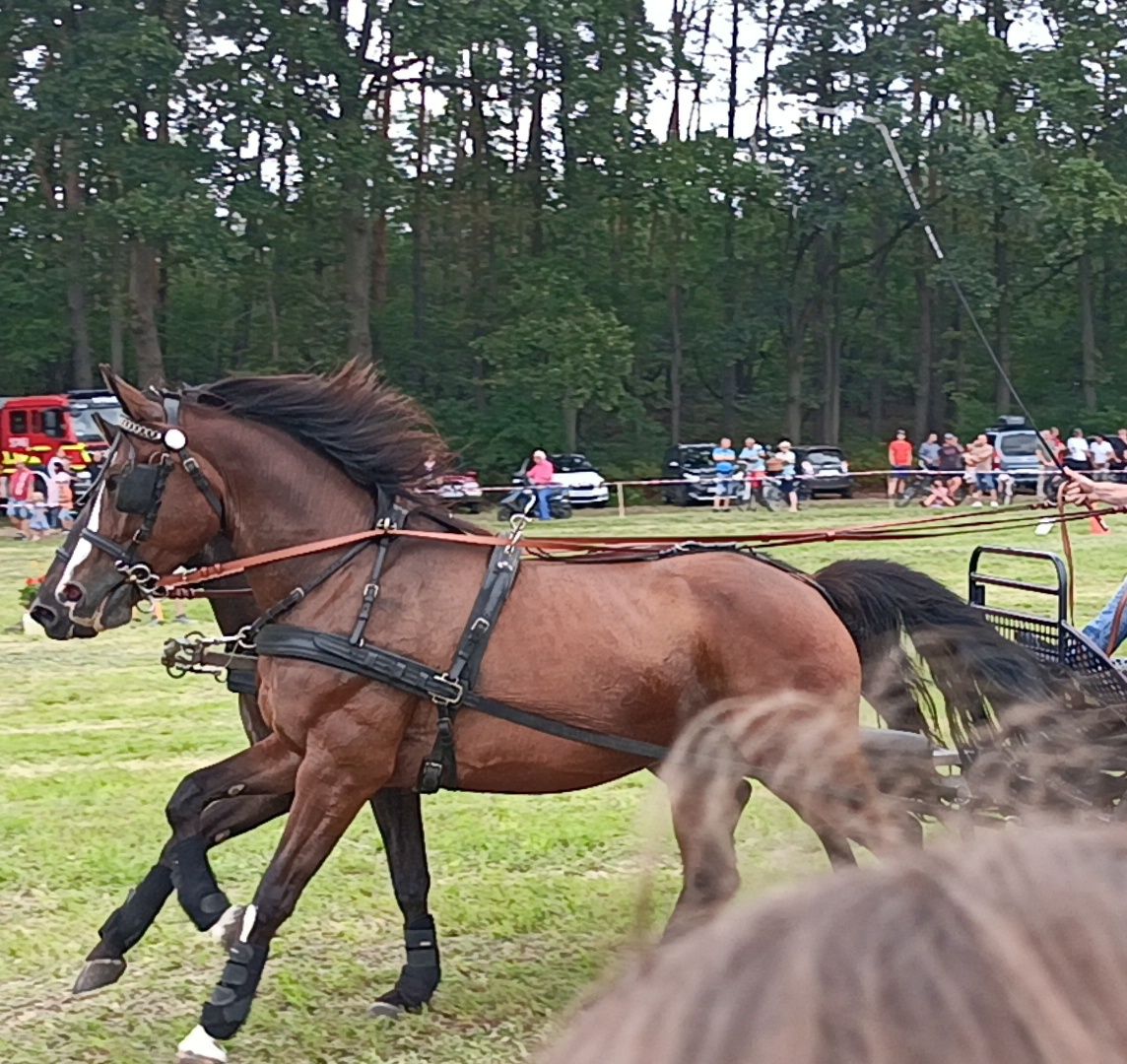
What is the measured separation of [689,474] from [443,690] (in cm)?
2793

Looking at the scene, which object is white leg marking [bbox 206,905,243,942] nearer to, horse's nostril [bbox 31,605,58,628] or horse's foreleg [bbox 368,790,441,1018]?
horse's foreleg [bbox 368,790,441,1018]

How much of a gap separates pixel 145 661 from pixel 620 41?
27.4 meters

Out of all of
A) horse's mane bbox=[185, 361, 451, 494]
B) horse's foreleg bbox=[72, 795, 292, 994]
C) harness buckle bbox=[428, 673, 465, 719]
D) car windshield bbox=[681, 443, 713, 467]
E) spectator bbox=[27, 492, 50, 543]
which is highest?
horse's mane bbox=[185, 361, 451, 494]

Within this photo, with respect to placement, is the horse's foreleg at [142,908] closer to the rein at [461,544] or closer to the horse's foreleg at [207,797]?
the horse's foreleg at [207,797]

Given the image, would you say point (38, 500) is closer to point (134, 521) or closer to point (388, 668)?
point (134, 521)

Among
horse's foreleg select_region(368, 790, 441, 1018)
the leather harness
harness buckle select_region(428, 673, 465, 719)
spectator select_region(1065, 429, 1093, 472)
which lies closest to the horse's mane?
the leather harness

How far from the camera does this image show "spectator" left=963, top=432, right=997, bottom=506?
26.8m

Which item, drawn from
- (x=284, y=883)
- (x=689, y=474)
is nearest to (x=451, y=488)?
(x=284, y=883)

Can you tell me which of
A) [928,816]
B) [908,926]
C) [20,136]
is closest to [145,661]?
[928,816]

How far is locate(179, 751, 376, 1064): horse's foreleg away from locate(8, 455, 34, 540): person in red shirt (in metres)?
20.7

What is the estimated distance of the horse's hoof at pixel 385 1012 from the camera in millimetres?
4562

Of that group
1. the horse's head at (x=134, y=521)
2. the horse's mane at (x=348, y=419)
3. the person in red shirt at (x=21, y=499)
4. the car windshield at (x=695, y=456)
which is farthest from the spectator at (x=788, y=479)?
the horse's head at (x=134, y=521)

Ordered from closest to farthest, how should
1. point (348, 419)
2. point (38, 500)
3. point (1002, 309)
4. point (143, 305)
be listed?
point (348, 419)
point (38, 500)
point (143, 305)
point (1002, 309)

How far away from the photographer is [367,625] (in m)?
4.44
